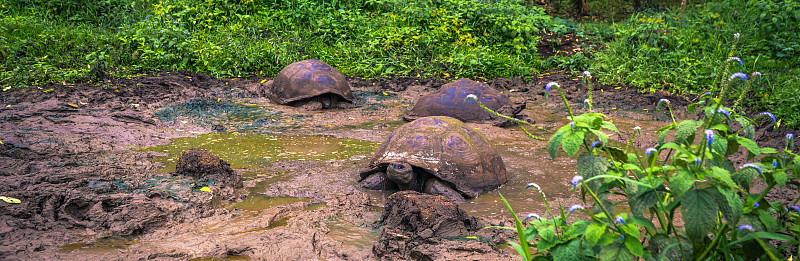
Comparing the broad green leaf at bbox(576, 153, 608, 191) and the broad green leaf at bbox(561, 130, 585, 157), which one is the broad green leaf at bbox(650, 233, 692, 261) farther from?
the broad green leaf at bbox(561, 130, 585, 157)

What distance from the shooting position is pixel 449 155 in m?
4.12

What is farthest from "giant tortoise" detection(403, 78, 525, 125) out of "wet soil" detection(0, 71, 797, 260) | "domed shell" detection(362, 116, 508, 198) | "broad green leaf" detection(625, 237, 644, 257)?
"broad green leaf" detection(625, 237, 644, 257)

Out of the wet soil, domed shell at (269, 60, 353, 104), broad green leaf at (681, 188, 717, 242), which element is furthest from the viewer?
domed shell at (269, 60, 353, 104)

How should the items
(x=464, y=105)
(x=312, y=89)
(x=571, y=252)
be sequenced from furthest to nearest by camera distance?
1. (x=312, y=89)
2. (x=464, y=105)
3. (x=571, y=252)

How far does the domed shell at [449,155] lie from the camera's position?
13.3 ft

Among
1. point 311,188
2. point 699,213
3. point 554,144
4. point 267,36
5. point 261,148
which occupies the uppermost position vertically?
point 554,144

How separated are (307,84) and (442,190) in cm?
414

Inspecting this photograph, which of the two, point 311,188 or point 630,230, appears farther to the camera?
point 311,188

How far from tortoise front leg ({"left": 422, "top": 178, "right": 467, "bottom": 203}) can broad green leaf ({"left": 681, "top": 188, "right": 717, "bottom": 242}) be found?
2532 mm

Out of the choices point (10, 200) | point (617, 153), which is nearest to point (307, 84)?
point (10, 200)

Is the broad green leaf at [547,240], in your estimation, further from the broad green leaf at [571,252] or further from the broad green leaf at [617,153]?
the broad green leaf at [617,153]

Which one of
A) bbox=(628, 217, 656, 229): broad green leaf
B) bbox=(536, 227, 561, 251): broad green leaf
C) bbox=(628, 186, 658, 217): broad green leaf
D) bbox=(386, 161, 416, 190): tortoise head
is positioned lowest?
bbox=(386, 161, 416, 190): tortoise head

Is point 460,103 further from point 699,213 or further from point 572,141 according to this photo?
point 699,213

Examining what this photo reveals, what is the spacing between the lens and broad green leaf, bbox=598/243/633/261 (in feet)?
5.15
